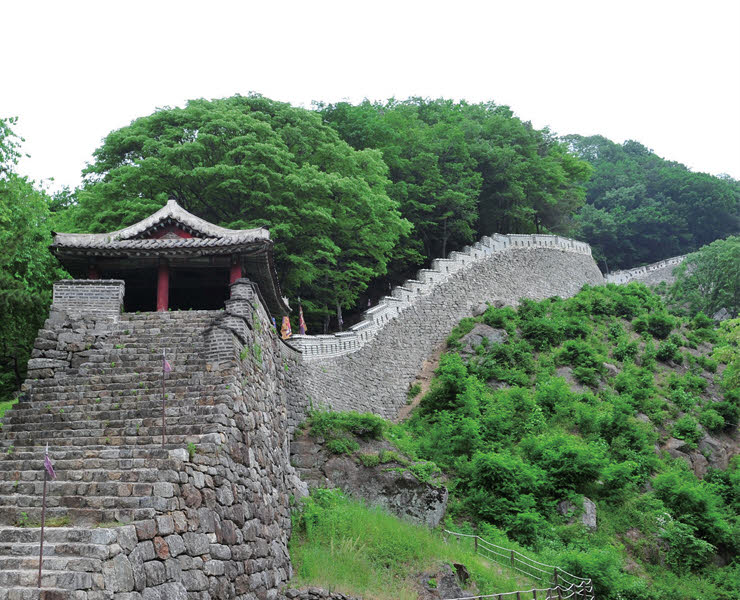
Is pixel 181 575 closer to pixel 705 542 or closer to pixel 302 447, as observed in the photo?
pixel 302 447

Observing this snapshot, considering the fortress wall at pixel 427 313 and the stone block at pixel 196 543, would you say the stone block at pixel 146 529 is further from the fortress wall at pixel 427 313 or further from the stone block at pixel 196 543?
the fortress wall at pixel 427 313

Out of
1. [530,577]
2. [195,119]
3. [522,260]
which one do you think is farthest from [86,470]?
[522,260]

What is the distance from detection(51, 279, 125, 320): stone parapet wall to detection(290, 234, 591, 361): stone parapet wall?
665 centimetres

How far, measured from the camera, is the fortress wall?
2189cm

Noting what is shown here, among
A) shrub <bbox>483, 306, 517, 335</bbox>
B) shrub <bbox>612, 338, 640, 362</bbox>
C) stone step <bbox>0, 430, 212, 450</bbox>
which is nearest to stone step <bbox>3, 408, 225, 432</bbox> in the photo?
stone step <bbox>0, 430, 212, 450</bbox>

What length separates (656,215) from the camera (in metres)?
58.4

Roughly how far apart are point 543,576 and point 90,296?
1195 cm

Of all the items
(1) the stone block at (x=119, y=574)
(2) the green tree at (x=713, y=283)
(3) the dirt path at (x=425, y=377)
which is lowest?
(1) the stone block at (x=119, y=574)

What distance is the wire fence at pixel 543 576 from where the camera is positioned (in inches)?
553

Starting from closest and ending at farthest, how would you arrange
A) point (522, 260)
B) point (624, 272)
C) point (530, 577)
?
point (530, 577)
point (522, 260)
point (624, 272)

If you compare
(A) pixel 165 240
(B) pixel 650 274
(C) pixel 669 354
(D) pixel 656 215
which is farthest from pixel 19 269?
(D) pixel 656 215

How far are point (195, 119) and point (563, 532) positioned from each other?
1935 cm

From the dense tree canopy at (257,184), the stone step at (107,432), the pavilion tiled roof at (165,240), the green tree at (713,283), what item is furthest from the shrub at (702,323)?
the stone step at (107,432)

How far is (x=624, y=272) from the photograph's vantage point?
52.0 metres
